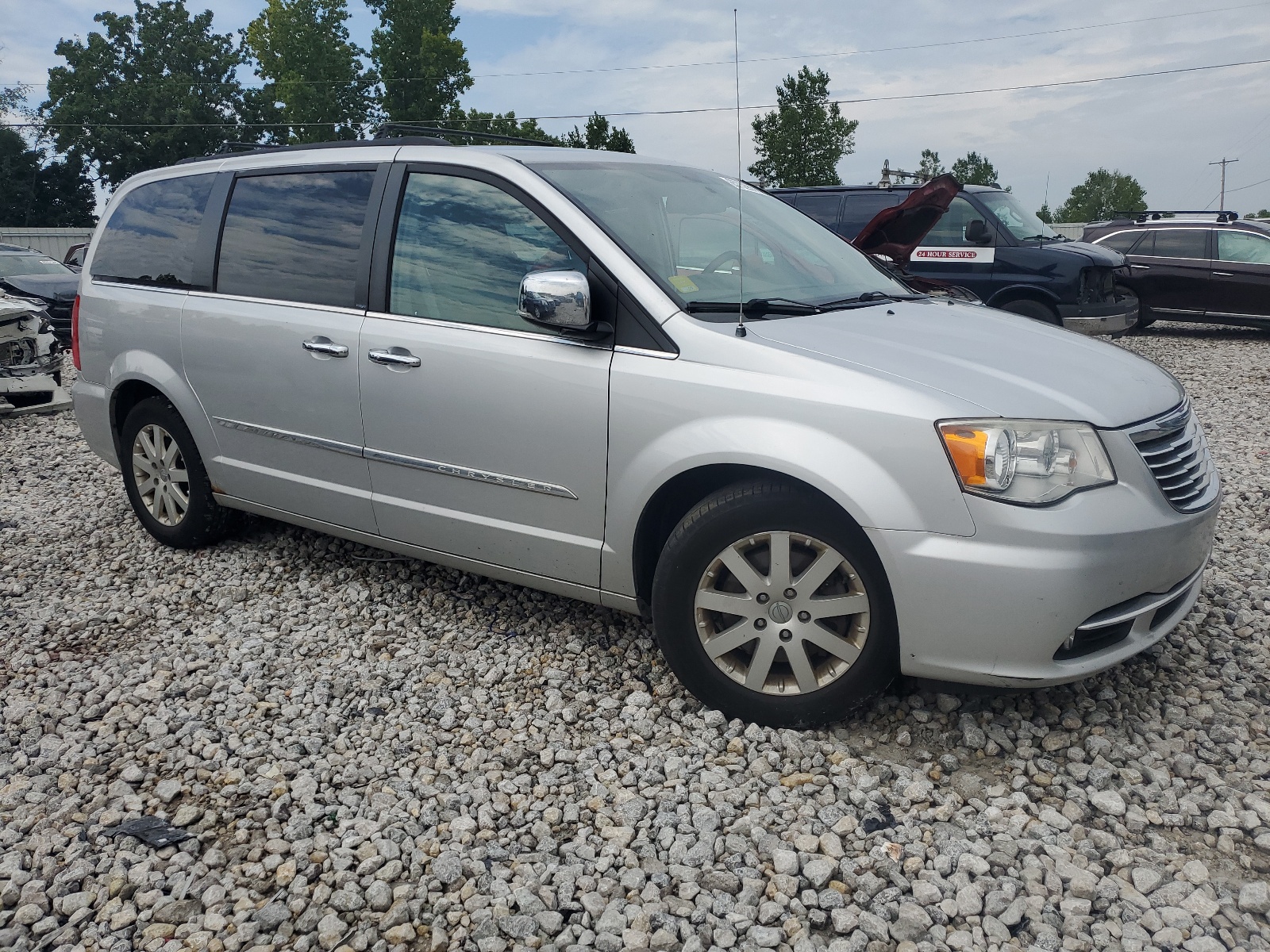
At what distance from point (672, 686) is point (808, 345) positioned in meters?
1.32

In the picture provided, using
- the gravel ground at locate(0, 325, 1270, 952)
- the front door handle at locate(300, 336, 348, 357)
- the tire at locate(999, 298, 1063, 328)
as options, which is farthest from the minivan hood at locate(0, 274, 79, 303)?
the tire at locate(999, 298, 1063, 328)

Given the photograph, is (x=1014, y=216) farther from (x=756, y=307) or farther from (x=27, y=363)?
(x=27, y=363)

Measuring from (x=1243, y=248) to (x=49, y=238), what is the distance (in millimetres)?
42300

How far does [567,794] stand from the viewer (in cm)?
288

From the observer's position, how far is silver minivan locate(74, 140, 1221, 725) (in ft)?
8.87

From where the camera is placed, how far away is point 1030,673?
108 inches

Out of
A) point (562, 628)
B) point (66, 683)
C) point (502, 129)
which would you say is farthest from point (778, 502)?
point (502, 129)

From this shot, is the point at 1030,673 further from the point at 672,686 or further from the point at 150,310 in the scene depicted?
the point at 150,310

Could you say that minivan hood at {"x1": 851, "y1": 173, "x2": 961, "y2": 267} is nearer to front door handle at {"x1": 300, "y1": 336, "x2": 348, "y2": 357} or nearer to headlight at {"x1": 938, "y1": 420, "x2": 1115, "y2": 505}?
front door handle at {"x1": 300, "y1": 336, "x2": 348, "y2": 357}

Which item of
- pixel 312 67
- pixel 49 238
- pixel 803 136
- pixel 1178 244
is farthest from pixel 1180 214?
pixel 312 67

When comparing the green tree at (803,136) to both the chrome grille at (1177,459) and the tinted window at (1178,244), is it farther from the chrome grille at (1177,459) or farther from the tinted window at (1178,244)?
the chrome grille at (1177,459)

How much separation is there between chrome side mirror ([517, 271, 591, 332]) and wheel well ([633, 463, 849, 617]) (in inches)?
23.6

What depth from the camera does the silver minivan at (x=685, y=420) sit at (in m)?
2.71

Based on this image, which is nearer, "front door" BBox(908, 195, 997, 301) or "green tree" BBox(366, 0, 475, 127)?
"front door" BBox(908, 195, 997, 301)
